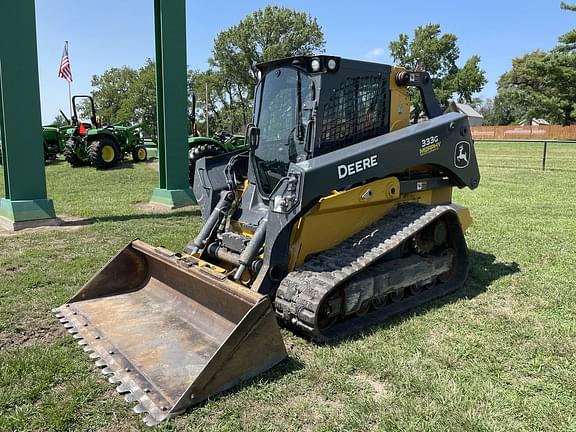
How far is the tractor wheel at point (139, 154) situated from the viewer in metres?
18.6

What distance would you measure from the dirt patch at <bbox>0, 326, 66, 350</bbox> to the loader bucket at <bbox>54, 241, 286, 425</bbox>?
122 millimetres

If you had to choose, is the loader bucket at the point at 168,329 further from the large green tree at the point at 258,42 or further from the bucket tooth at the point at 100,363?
the large green tree at the point at 258,42

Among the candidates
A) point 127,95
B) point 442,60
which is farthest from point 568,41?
point 127,95

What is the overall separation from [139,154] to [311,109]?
15483 millimetres

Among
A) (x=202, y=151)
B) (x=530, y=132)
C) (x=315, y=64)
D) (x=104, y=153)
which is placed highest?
(x=315, y=64)

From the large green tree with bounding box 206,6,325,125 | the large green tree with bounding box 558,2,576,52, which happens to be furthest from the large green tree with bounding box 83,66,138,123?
the large green tree with bounding box 558,2,576,52

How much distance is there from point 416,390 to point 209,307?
165cm

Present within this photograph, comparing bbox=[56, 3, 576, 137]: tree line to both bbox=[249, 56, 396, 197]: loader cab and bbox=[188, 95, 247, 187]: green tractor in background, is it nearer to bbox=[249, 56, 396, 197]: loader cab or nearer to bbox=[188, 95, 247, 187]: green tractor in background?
bbox=[188, 95, 247, 187]: green tractor in background

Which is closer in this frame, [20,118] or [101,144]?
[20,118]

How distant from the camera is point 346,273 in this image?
3.74 metres

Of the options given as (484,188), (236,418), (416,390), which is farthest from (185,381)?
(484,188)

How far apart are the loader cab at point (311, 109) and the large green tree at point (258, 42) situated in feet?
180

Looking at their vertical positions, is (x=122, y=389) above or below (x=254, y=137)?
below

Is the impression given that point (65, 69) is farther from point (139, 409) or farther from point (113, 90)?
point (113, 90)
